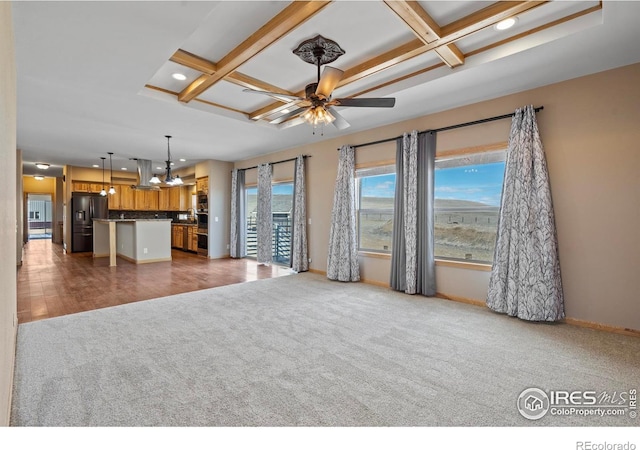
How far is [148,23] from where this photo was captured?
2.37m

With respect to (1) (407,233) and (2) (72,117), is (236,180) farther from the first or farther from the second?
(1) (407,233)

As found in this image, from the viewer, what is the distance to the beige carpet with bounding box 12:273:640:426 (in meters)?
1.84

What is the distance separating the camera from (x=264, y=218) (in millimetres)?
7422

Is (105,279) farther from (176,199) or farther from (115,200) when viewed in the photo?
(176,199)

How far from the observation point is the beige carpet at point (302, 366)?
6.04ft

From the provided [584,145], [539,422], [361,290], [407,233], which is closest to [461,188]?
[407,233]

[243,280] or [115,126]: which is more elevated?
[115,126]

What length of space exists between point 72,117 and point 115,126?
60cm

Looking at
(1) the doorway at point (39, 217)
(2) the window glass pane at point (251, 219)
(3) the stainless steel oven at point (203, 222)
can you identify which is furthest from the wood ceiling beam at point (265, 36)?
(1) the doorway at point (39, 217)

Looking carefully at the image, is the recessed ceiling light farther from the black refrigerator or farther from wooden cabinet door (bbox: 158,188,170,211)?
wooden cabinet door (bbox: 158,188,170,211)

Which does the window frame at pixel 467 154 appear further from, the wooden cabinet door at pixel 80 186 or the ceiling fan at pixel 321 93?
the wooden cabinet door at pixel 80 186

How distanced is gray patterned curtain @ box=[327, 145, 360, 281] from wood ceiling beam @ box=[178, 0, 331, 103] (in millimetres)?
2756

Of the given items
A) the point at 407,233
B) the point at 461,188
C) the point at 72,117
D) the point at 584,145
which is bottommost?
the point at 407,233

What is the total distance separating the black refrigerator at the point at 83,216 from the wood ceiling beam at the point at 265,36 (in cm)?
817
